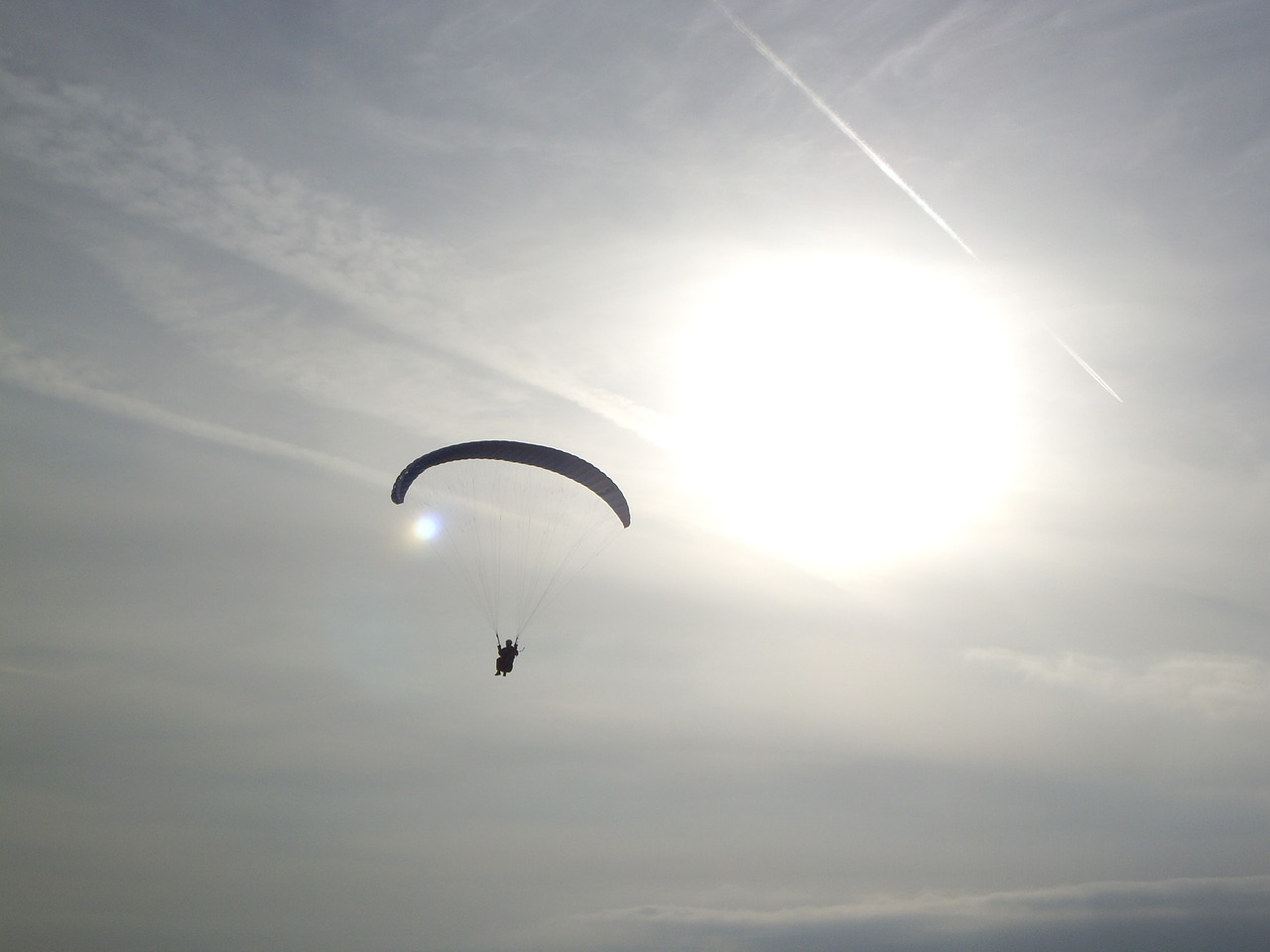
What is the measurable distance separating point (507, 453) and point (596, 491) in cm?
467

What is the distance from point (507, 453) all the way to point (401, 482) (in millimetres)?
5398

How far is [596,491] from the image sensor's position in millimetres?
40219

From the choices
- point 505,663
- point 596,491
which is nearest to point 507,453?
point 596,491

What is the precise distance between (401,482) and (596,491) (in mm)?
9208

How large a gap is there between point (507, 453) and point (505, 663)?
32.3 feet

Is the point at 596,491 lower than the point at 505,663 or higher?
higher

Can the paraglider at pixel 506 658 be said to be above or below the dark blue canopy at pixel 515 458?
below

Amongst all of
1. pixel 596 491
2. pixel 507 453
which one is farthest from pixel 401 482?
pixel 596 491

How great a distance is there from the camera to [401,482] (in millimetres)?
39750

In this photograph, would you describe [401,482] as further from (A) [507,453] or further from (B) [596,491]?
(B) [596,491]

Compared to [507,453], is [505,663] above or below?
below

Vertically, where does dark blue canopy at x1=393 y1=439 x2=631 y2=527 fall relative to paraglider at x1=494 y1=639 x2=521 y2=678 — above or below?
above

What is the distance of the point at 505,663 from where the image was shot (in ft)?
→ 129
